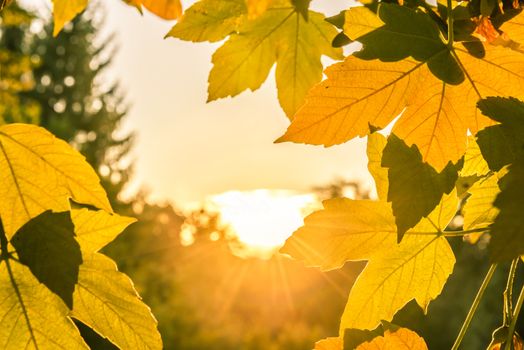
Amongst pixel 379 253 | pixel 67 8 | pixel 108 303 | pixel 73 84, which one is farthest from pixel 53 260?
pixel 73 84

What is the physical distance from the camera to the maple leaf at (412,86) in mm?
715

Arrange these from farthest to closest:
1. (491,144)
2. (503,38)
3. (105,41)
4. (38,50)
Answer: (105,41) < (38,50) < (503,38) < (491,144)

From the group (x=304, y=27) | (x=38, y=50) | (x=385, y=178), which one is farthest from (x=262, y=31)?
(x=38, y=50)

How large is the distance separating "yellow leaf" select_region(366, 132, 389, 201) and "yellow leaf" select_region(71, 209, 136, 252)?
1.07 ft

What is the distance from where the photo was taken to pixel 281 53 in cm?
110

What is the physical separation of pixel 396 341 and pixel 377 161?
0.23 meters

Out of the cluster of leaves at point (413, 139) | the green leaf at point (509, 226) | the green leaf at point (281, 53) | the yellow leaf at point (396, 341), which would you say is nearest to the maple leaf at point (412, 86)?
the cluster of leaves at point (413, 139)

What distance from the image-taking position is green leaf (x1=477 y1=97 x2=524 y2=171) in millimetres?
666

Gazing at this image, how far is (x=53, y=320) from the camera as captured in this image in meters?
0.79

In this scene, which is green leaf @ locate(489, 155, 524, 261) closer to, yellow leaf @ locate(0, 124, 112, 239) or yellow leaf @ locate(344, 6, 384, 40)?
yellow leaf @ locate(344, 6, 384, 40)

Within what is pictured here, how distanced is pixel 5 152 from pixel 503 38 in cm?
66

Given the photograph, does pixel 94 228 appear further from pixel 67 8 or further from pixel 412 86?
pixel 412 86

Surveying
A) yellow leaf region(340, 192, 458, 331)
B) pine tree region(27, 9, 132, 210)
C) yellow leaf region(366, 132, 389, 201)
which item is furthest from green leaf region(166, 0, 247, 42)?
pine tree region(27, 9, 132, 210)

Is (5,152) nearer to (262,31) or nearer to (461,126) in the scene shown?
(262,31)
